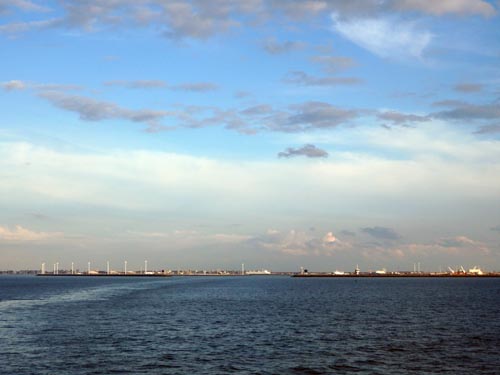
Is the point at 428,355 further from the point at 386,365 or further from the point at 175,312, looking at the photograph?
the point at 175,312

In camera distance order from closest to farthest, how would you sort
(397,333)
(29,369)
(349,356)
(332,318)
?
1. (29,369)
2. (349,356)
3. (397,333)
4. (332,318)

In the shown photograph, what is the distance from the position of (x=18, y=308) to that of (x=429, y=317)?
7394 centimetres

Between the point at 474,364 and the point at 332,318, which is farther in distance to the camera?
the point at 332,318

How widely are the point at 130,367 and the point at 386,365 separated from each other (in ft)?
71.4

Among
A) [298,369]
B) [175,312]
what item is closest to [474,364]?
[298,369]

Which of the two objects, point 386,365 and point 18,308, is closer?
point 386,365

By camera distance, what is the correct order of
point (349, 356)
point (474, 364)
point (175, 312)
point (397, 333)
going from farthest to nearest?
point (175, 312)
point (397, 333)
point (349, 356)
point (474, 364)

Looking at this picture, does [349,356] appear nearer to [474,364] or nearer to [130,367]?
[474,364]

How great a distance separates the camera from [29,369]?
47.3 m

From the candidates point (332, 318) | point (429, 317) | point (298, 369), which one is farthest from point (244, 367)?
point (429, 317)

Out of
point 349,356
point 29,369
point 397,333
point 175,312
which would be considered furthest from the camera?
point 175,312

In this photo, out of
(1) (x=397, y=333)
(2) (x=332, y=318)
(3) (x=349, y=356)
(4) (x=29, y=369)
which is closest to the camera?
(4) (x=29, y=369)

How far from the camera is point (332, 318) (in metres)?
91.3

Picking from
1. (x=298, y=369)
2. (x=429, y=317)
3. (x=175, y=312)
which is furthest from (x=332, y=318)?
(x=298, y=369)
